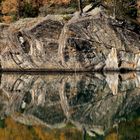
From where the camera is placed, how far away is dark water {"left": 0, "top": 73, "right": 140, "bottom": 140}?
30.6 m

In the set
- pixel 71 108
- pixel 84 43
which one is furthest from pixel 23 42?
pixel 71 108

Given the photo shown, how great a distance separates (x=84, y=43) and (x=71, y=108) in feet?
87.8

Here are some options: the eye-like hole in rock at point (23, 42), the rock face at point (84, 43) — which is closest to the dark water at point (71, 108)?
the rock face at point (84, 43)

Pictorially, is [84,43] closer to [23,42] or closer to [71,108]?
[23,42]

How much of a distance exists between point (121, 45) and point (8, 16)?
1928 cm

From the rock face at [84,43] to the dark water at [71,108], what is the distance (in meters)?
4.80

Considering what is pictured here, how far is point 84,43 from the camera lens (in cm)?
6556

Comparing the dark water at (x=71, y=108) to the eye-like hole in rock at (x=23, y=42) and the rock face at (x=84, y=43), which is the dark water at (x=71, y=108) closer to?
the rock face at (x=84, y=43)

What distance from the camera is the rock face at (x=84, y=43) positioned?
64.9m

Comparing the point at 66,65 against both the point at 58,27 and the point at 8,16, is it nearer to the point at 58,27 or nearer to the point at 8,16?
the point at 58,27

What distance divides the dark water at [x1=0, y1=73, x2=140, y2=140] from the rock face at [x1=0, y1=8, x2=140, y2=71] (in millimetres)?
4796

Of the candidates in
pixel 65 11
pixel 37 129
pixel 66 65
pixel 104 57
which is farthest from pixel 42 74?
pixel 37 129

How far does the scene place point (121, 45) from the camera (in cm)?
6500

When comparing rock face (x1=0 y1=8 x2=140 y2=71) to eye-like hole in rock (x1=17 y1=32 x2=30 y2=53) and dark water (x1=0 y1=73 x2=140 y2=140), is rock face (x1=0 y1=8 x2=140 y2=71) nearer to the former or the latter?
eye-like hole in rock (x1=17 y1=32 x2=30 y2=53)
